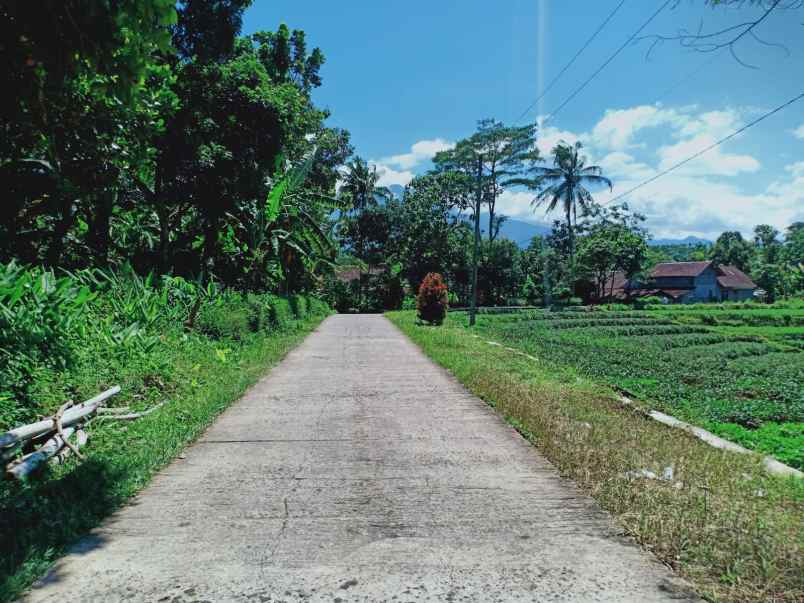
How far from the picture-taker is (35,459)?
4.41 metres

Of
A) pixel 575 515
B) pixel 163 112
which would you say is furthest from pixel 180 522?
pixel 163 112

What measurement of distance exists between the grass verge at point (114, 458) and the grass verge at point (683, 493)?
3568mm

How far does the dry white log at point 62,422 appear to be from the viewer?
420 cm

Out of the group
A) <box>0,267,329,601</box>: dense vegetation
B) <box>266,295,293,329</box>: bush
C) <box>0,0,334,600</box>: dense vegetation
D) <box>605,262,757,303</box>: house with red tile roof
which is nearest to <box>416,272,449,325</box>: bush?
<box>0,0,334,600</box>: dense vegetation

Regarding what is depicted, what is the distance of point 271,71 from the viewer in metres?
17.4

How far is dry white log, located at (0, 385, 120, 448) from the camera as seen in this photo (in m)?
4.20

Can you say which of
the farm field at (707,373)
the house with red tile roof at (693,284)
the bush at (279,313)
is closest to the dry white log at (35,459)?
the farm field at (707,373)

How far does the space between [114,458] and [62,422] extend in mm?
656

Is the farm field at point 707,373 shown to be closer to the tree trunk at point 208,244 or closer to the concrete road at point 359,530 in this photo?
the concrete road at point 359,530

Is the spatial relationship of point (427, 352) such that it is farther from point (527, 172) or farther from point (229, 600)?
point (527, 172)

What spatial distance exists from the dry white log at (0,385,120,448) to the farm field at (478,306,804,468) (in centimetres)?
745

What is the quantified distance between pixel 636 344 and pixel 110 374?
1835 cm

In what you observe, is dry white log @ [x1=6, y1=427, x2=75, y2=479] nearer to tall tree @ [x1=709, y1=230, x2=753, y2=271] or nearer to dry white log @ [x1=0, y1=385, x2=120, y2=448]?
dry white log @ [x1=0, y1=385, x2=120, y2=448]

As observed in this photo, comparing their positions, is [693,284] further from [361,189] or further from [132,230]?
[132,230]
